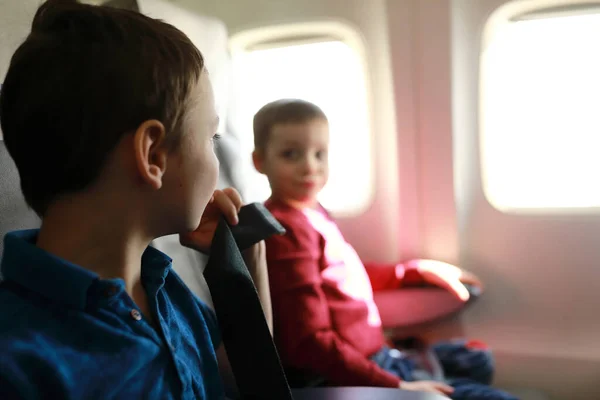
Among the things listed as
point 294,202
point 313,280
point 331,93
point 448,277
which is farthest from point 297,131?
point 448,277

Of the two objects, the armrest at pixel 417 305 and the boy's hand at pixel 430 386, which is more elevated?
the armrest at pixel 417 305

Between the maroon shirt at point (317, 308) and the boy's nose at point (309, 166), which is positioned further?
the boy's nose at point (309, 166)

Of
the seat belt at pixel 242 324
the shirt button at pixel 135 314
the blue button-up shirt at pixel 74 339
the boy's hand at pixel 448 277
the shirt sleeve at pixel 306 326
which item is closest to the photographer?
the blue button-up shirt at pixel 74 339

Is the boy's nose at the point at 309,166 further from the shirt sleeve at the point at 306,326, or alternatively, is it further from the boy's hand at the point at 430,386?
the boy's hand at the point at 430,386

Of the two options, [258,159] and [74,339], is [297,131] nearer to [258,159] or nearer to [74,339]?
[258,159]

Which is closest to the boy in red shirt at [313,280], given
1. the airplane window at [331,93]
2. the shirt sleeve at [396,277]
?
the shirt sleeve at [396,277]

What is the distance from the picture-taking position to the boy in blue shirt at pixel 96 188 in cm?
61

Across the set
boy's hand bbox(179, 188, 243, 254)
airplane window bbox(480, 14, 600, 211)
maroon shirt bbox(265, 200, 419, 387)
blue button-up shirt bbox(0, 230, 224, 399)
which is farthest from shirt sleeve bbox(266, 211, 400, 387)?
airplane window bbox(480, 14, 600, 211)

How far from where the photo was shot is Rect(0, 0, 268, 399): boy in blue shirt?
0.61 meters

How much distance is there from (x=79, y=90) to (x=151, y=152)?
11 centimetres

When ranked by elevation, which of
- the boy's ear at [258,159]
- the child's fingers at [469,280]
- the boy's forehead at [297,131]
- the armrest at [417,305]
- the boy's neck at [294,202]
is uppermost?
the boy's forehead at [297,131]

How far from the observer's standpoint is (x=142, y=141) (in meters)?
0.66

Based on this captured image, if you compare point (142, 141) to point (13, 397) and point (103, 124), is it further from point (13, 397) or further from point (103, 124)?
point (13, 397)

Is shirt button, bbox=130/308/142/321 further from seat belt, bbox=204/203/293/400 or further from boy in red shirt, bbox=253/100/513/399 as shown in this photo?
boy in red shirt, bbox=253/100/513/399
